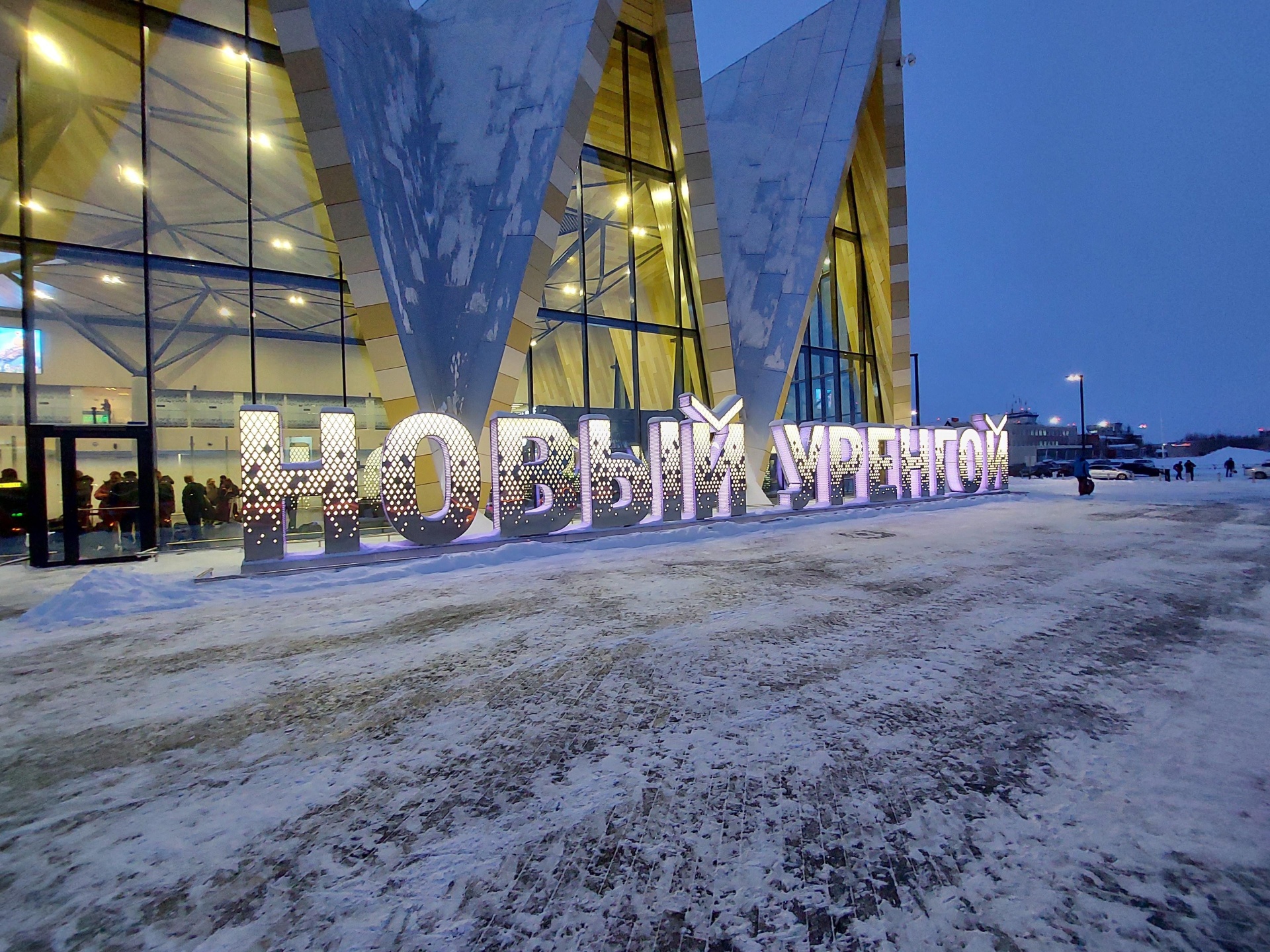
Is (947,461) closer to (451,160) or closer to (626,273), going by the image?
(626,273)

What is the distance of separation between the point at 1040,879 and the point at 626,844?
157 cm

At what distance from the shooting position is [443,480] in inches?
411

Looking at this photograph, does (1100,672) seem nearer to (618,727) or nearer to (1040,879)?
(1040,879)

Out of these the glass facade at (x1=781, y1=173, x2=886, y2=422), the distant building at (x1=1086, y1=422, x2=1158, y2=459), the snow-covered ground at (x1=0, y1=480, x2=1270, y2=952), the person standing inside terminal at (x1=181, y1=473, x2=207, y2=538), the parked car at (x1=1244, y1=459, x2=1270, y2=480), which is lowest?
the snow-covered ground at (x1=0, y1=480, x2=1270, y2=952)

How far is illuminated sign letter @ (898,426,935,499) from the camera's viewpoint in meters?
19.1

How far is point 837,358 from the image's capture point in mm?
26734

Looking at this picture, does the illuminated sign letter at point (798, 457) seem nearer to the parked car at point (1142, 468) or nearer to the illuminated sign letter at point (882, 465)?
the illuminated sign letter at point (882, 465)

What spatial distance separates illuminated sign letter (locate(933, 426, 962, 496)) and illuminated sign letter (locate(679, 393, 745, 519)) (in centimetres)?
998

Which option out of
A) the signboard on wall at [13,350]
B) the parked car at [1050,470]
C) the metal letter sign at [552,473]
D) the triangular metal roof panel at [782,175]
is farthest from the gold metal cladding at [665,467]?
the parked car at [1050,470]

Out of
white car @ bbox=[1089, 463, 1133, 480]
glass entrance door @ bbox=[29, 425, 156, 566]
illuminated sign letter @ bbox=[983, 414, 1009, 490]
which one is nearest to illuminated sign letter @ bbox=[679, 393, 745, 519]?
glass entrance door @ bbox=[29, 425, 156, 566]

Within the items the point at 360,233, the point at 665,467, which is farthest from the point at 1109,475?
the point at 360,233

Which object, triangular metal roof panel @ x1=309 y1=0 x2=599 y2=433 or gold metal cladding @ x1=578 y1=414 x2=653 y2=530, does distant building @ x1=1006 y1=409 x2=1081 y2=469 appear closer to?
gold metal cladding @ x1=578 y1=414 x2=653 y2=530

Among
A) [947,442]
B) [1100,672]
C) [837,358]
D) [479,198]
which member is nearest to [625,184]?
[479,198]

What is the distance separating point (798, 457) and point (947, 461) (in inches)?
341
